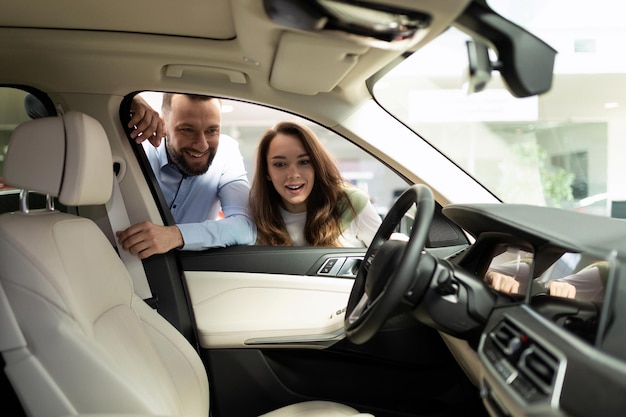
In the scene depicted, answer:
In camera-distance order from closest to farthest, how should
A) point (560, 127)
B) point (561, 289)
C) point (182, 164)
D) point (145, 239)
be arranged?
point (561, 289) < point (145, 239) < point (182, 164) < point (560, 127)

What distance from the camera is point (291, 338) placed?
74.4 inches

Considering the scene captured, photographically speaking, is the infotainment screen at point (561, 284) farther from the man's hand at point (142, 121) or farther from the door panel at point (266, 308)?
the man's hand at point (142, 121)

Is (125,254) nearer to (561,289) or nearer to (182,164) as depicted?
(182,164)

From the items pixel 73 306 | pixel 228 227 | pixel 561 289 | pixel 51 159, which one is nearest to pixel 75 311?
pixel 73 306

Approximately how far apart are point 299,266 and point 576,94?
3.53m

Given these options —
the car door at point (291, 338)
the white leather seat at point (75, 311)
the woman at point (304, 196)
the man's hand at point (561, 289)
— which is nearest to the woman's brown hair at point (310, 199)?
the woman at point (304, 196)

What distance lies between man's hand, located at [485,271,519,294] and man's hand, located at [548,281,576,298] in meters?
0.08

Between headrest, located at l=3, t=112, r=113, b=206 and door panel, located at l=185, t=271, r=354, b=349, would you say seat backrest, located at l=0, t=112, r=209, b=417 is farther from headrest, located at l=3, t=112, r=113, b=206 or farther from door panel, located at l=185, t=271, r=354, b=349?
door panel, located at l=185, t=271, r=354, b=349

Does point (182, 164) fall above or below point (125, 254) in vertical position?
above

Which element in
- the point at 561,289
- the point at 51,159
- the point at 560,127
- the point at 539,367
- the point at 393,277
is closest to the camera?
the point at 539,367

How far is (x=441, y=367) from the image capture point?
188 centimetres

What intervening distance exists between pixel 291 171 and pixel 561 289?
1253 mm

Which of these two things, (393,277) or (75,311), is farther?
(75,311)

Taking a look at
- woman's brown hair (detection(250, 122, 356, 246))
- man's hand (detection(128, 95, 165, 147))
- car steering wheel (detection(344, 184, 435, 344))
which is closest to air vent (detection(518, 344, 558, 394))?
car steering wheel (detection(344, 184, 435, 344))
